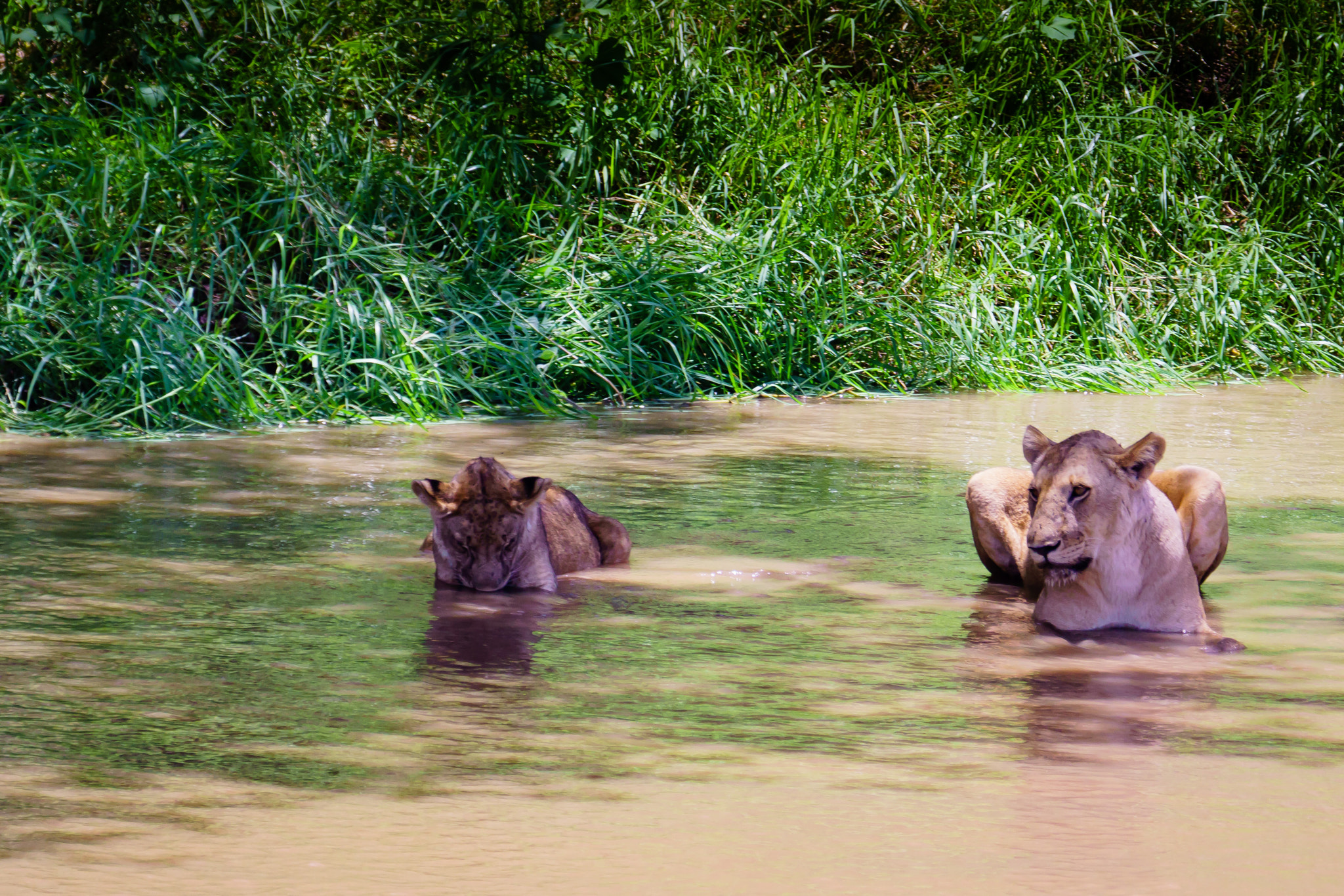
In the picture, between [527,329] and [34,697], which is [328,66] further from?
[34,697]

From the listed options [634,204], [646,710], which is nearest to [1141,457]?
[646,710]

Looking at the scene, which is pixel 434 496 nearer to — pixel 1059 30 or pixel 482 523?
pixel 482 523

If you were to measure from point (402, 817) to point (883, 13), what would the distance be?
529 inches

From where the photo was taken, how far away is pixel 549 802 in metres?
3.43

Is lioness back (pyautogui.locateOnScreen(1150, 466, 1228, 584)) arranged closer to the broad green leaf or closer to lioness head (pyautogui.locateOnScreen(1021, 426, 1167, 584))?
lioness head (pyautogui.locateOnScreen(1021, 426, 1167, 584))

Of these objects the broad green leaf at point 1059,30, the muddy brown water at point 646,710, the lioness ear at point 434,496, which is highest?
the broad green leaf at point 1059,30

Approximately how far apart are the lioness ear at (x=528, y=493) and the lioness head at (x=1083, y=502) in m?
1.58

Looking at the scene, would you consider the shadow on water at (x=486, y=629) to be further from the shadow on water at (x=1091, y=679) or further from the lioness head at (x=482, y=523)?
the shadow on water at (x=1091, y=679)

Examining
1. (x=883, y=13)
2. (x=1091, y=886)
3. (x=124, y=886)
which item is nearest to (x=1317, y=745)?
(x=1091, y=886)

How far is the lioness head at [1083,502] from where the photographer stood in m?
4.94

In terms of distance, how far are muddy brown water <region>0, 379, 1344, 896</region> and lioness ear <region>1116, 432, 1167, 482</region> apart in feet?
1.62

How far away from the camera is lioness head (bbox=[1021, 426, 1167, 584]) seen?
494cm

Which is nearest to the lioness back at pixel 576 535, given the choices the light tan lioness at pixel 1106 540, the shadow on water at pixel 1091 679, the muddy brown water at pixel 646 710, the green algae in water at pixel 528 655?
the muddy brown water at pixel 646 710

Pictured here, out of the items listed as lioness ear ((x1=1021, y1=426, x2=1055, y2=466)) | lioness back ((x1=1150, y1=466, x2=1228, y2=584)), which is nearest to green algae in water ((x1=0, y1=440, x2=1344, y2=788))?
lioness back ((x1=1150, y1=466, x2=1228, y2=584))
